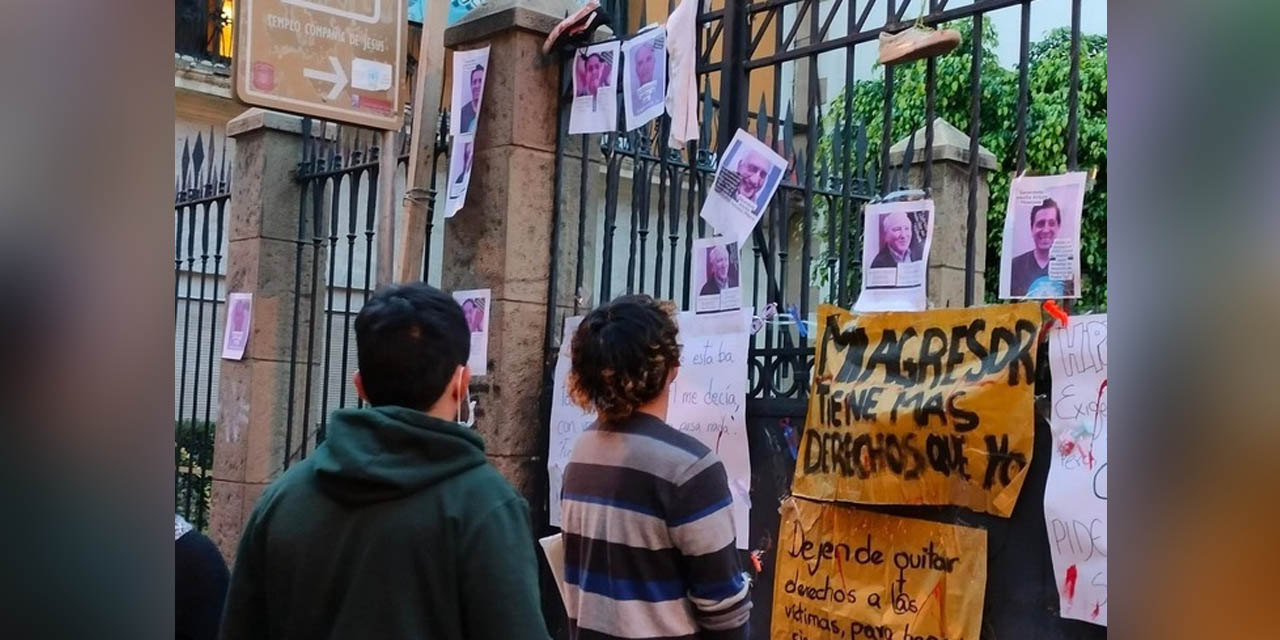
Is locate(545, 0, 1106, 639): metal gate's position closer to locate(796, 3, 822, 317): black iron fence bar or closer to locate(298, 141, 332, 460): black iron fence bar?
locate(796, 3, 822, 317): black iron fence bar

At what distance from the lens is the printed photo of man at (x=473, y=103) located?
17.6 ft

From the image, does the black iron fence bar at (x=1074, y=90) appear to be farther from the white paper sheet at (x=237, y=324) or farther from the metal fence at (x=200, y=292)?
the metal fence at (x=200, y=292)

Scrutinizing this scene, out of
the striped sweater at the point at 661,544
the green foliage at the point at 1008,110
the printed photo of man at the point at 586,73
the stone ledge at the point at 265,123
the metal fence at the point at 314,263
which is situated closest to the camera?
the striped sweater at the point at 661,544

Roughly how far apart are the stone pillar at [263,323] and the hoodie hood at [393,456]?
4885 millimetres

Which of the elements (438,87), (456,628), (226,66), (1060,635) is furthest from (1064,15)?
(456,628)

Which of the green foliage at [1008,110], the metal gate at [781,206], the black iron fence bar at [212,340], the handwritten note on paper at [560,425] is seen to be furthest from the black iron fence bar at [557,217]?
the green foliage at [1008,110]

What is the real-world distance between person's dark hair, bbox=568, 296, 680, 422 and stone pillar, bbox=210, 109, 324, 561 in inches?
170

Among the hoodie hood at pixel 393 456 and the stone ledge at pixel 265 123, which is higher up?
the stone ledge at pixel 265 123

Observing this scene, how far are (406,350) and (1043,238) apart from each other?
2037 millimetres

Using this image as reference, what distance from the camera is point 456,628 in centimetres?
207

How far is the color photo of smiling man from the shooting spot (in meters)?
3.29
